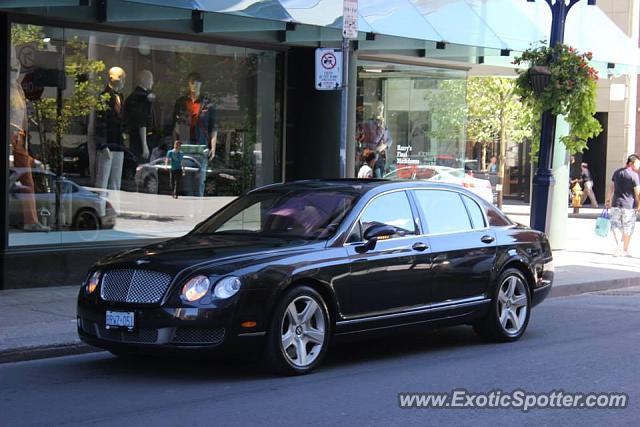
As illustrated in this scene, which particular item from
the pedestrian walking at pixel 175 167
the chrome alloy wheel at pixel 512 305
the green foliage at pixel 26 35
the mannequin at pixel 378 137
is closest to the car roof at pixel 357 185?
the chrome alloy wheel at pixel 512 305

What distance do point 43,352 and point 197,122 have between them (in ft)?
23.4

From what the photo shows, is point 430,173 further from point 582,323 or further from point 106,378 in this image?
point 106,378

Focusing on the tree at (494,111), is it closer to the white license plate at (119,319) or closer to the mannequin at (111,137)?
the mannequin at (111,137)

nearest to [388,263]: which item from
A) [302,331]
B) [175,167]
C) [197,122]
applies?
[302,331]

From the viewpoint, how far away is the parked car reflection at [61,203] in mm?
12562

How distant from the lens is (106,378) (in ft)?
25.1

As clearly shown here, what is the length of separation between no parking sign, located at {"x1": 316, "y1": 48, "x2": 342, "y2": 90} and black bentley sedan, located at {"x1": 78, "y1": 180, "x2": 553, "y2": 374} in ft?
8.39

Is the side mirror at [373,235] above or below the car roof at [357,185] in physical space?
below

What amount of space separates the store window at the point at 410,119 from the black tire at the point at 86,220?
6.00 metres

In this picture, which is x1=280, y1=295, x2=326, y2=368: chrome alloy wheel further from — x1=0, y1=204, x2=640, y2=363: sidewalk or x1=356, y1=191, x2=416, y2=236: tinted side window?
x1=0, y1=204, x2=640, y2=363: sidewalk

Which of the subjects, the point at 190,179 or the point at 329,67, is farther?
the point at 190,179

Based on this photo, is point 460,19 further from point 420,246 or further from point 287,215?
point 287,215

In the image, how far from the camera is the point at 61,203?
43.2ft

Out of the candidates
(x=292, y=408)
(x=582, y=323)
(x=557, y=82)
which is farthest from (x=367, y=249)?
(x=557, y=82)
